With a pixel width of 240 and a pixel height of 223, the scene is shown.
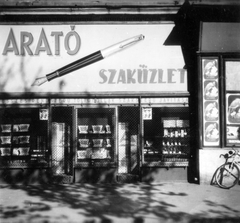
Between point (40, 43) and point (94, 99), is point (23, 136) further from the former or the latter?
point (40, 43)

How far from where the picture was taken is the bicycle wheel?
330 inches

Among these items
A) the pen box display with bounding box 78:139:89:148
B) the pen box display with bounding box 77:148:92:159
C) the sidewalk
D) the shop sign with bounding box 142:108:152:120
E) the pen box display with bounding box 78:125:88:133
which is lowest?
the sidewalk

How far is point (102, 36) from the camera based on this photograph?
30.5 feet

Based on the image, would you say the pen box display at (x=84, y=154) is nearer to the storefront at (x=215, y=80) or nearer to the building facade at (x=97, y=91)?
the building facade at (x=97, y=91)

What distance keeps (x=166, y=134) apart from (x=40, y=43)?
5177 mm

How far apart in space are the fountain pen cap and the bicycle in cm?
458

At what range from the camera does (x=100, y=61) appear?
9242 millimetres

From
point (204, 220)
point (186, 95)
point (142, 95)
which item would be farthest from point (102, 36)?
point (204, 220)

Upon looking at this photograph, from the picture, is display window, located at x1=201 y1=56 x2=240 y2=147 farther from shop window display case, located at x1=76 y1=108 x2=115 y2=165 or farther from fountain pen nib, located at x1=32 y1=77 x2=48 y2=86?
fountain pen nib, located at x1=32 y1=77 x2=48 y2=86

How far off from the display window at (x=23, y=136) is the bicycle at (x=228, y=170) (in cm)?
548

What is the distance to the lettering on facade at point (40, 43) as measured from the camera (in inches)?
361

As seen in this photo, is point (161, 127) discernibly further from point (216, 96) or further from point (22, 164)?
point (22, 164)

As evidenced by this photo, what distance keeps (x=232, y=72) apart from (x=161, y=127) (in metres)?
2.85

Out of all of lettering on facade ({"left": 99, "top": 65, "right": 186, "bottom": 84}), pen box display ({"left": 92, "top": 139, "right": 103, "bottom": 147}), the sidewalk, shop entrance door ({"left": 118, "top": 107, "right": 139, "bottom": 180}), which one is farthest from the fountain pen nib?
the sidewalk
